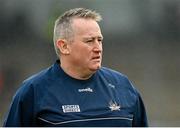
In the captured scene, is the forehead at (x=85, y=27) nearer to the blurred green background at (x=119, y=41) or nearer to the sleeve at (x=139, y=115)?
the sleeve at (x=139, y=115)

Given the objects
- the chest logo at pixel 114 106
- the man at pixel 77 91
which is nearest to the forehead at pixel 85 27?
the man at pixel 77 91

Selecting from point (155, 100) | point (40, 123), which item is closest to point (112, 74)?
point (40, 123)

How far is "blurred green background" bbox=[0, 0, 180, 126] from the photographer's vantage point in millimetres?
12070

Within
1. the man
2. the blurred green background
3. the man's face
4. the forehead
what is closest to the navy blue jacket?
the man

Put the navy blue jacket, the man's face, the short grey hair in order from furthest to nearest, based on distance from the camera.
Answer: the short grey hair, the man's face, the navy blue jacket

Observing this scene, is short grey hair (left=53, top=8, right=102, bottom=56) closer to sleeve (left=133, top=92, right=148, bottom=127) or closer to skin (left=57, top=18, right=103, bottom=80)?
skin (left=57, top=18, right=103, bottom=80)

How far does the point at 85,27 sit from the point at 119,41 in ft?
25.9

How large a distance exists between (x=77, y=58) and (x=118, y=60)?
25.8 ft

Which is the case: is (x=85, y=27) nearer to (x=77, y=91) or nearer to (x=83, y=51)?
(x=83, y=51)

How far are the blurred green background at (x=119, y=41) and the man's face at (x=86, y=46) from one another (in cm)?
736

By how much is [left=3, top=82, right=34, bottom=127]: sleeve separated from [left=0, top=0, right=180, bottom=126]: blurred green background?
7.51m

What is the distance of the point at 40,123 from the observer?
430 cm

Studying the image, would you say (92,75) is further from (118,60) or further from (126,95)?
(118,60)

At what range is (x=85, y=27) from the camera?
4.48 meters
